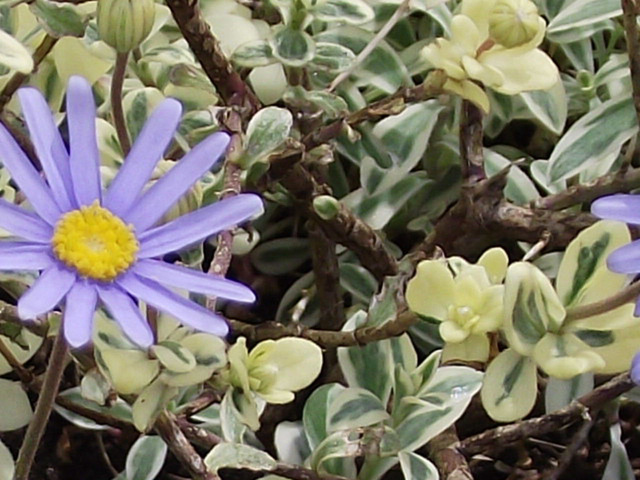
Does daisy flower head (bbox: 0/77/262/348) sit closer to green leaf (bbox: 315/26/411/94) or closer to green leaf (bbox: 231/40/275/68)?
green leaf (bbox: 231/40/275/68)

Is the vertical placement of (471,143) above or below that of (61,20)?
below

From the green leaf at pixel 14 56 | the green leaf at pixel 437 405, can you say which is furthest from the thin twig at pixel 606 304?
the green leaf at pixel 14 56

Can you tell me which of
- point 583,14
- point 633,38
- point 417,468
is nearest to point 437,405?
point 417,468

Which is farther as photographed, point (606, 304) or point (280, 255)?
point (280, 255)

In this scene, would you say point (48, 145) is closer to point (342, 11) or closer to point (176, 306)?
point (176, 306)

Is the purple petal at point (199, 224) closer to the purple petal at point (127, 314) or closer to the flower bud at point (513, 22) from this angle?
the purple petal at point (127, 314)

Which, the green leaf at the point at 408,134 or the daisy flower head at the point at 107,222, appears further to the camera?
the green leaf at the point at 408,134

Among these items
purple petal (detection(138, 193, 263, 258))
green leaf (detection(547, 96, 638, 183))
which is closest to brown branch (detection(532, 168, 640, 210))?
green leaf (detection(547, 96, 638, 183))
